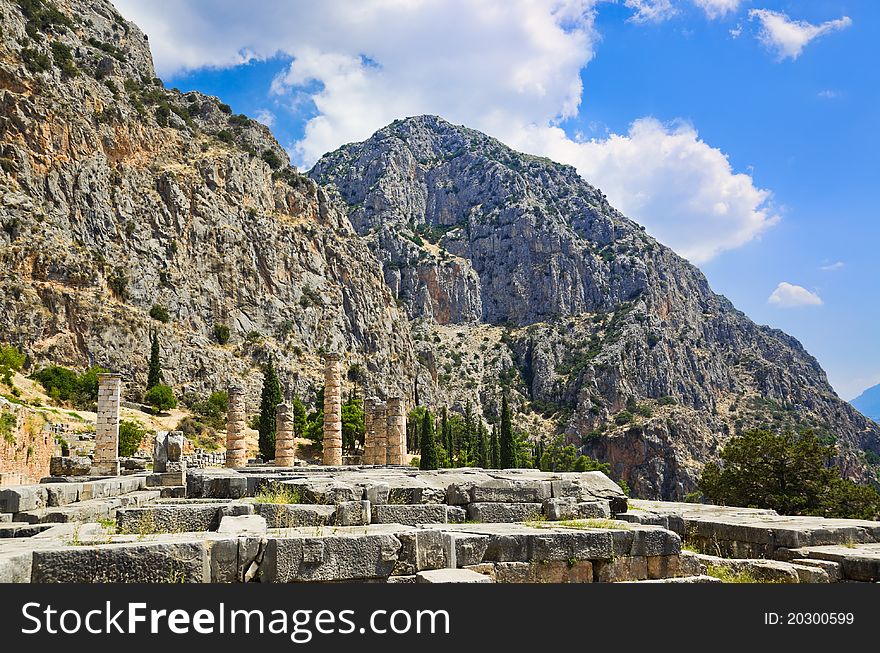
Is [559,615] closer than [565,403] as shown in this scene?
Yes

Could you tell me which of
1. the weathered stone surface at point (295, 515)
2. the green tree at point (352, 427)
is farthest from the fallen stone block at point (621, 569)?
the green tree at point (352, 427)

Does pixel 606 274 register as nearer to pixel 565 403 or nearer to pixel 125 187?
pixel 565 403

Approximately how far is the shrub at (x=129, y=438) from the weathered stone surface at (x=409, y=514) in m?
34.4

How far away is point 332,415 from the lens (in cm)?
3638

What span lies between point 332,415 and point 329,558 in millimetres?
29931

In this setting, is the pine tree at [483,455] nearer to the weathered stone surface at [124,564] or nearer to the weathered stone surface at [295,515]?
the weathered stone surface at [295,515]

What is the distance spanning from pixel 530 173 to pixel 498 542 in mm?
150893

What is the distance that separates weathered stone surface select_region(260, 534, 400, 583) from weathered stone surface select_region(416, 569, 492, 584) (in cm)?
40

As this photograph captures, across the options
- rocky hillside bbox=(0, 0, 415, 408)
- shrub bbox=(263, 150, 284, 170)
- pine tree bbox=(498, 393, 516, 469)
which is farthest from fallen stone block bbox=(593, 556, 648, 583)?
shrub bbox=(263, 150, 284, 170)

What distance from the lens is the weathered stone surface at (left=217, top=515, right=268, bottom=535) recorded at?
757 centimetres

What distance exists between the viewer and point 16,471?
23.3 metres

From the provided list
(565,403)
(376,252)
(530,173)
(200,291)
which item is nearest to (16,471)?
(200,291)

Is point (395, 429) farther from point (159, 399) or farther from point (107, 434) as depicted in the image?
point (159, 399)

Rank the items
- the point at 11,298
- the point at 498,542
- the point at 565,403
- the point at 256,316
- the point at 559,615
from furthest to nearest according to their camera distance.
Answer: the point at 565,403 → the point at 256,316 → the point at 11,298 → the point at 498,542 → the point at 559,615
